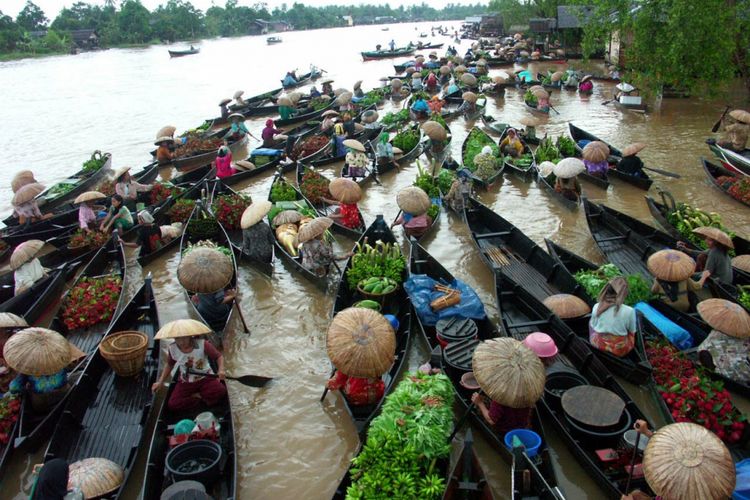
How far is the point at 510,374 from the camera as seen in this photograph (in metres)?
5.52

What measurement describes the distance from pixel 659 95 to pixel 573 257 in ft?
56.2

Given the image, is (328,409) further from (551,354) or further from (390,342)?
(551,354)

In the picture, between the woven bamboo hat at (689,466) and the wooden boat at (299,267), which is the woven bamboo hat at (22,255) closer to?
the wooden boat at (299,267)

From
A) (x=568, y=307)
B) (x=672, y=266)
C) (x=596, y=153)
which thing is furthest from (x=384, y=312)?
(x=596, y=153)

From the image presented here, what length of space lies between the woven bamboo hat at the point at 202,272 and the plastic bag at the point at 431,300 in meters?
3.11

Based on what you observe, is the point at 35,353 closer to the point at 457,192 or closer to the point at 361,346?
the point at 361,346

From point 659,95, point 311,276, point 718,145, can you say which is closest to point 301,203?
point 311,276

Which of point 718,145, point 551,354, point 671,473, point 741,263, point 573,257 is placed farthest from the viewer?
point 718,145

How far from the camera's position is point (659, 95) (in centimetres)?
2261

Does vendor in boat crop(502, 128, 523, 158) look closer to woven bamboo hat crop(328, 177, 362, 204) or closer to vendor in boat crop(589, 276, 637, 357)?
woven bamboo hat crop(328, 177, 362, 204)

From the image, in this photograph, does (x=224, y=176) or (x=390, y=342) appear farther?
(x=224, y=176)

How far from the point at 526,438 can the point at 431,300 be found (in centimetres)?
288

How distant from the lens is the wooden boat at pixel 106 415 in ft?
21.1

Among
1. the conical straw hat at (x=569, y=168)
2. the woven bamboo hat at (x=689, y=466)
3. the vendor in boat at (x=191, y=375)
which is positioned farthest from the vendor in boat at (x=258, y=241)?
the woven bamboo hat at (x=689, y=466)
